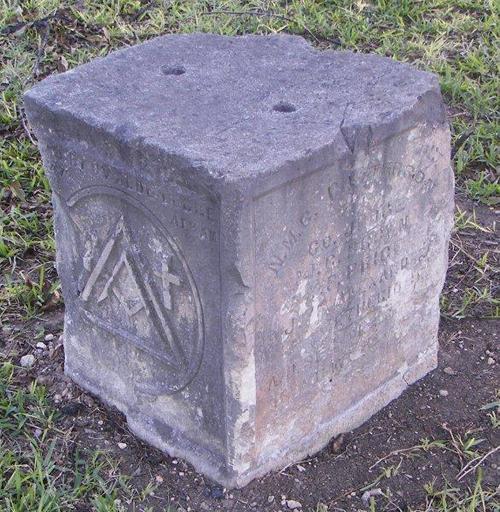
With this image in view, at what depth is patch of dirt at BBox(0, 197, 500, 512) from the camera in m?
2.57

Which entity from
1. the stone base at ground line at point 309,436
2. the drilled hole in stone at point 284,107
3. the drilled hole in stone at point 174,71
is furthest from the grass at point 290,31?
the drilled hole in stone at point 284,107

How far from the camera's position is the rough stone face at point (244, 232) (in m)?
2.21

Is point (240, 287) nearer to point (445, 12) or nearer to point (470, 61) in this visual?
point (470, 61)

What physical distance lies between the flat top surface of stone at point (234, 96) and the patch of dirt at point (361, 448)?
0.97 metres

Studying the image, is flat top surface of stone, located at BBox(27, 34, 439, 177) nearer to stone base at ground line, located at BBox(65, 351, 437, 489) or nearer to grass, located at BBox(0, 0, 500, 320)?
stone base at ground line, located at BBox(65, 351, 437, 489)

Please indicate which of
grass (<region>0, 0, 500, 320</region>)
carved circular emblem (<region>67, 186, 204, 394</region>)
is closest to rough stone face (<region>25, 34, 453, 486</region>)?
carved circular emblem (<region>67, 186, 204, 394</region>)

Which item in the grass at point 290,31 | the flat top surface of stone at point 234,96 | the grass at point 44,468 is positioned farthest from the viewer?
the grass at point 290,31

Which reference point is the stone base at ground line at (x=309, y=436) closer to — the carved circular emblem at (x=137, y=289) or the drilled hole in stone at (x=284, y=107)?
the carved circular emblem at (x=137, y=289)

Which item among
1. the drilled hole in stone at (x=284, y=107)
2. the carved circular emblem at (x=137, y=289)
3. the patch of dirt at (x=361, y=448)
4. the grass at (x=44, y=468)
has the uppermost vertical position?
the drilled hole in stone at (x=284, y=107)

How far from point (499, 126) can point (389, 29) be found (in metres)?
1.08

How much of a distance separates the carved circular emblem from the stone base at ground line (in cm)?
18

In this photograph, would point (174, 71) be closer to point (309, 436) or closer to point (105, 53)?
point (309, 436)

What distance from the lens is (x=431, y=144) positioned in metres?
2.55

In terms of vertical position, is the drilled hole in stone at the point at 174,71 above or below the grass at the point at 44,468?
above
